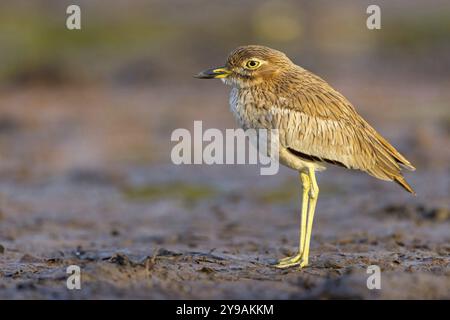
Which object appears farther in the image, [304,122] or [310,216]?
[310,216]

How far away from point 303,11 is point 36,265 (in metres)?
17.8

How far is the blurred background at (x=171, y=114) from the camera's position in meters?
9.96

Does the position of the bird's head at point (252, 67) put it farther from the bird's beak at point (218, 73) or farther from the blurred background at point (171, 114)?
the blurred background at point (171, 114)

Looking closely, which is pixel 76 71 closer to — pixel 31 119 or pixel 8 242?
pixel 31 119

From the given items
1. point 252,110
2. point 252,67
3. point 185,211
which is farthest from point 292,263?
point 185,211

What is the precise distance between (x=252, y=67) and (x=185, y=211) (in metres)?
4.25

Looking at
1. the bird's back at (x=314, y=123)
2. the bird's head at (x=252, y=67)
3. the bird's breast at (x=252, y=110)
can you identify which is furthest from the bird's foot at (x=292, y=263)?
the bird's head at (x=252, y=67)

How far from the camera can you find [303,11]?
78.3ft

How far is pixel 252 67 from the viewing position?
7.11 metres

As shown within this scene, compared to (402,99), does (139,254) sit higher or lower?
lower

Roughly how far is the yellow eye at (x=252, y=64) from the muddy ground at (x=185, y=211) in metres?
1.67

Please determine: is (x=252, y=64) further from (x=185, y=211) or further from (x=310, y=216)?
(x=185, y=211)
